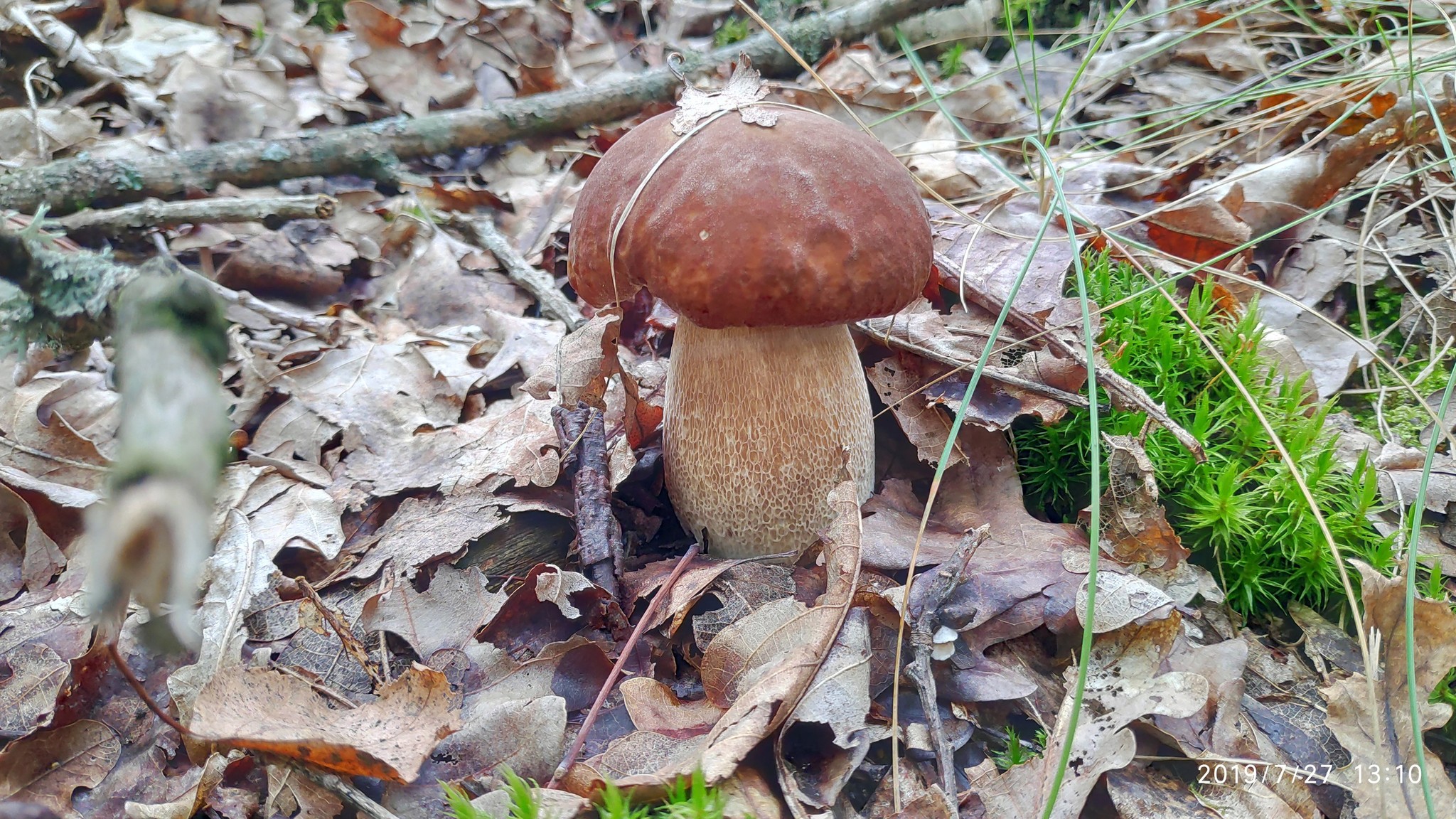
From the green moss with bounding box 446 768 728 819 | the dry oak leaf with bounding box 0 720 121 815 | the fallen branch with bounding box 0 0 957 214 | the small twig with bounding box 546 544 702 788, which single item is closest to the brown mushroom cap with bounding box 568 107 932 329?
the small twig with bounding box 546 544 702 788

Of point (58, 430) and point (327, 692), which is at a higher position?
point (327, 692)

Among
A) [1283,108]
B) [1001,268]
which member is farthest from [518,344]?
[1283,108]

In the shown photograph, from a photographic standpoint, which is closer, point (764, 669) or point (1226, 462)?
point (764, 669)

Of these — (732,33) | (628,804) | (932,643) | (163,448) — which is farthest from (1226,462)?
(732,33)

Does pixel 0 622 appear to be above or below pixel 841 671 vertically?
below

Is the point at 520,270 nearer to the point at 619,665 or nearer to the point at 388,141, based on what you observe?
the point at 388,141

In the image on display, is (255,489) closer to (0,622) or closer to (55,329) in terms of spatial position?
(0,622)

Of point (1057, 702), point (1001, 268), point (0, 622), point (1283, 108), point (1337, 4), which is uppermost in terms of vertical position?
point (1337, 4)
